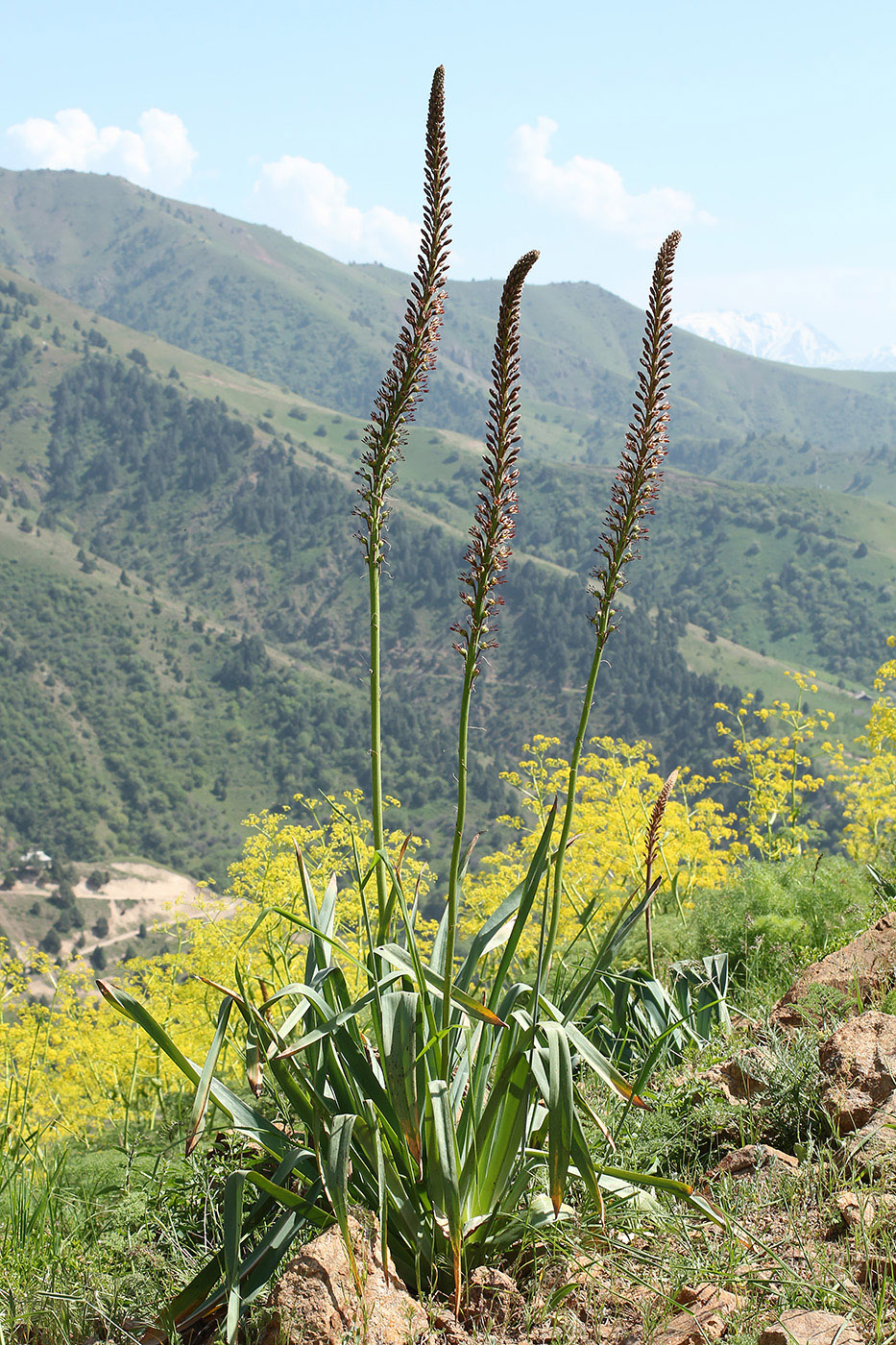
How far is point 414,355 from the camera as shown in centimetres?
271

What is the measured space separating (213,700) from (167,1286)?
165 metres

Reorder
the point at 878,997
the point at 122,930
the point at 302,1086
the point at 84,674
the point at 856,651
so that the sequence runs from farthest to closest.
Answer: the point at 856,651, the point at 84,674, the point at 122,930, the point at 878,997, the point at 302,1086

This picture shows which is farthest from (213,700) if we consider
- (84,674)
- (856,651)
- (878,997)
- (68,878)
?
(878,997)

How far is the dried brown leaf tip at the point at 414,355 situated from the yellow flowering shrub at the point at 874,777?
8.35 meters

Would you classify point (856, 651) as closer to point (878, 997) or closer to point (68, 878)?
point (68, 878)

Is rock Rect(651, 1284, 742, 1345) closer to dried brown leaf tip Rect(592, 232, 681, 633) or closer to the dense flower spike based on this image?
the dense flower spike

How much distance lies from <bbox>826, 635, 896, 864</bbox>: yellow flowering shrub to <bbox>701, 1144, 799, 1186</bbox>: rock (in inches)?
279

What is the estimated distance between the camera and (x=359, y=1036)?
3084 mm

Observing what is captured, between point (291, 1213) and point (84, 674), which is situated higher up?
point (291, 1213)

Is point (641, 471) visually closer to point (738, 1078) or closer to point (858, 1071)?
point (858, 1071)

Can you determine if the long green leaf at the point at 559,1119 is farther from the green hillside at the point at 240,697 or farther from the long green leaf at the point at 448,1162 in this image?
the green hillside at the point at 240,697

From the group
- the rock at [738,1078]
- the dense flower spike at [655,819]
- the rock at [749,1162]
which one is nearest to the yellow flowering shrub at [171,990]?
the rock at [738,1078]

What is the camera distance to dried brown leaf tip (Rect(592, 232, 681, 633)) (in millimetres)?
2816

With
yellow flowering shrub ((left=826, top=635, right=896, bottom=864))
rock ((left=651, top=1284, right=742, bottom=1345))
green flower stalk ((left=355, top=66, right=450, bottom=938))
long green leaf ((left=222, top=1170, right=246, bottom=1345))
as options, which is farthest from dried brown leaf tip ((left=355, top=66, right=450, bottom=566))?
yellow flowering shrub ((left=826, top=635, right=896, bottom=864))
